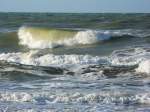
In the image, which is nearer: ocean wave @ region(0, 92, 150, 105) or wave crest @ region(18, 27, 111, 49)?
ocean wave @ region(0, 92, 150, 105)

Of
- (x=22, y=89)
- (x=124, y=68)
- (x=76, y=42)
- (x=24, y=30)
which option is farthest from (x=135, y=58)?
(x=24, y=30)

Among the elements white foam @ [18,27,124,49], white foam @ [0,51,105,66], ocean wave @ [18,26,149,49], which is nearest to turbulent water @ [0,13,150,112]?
white foam @ [0,51,105,66]

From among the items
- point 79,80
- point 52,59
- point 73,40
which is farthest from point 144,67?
point 73,40

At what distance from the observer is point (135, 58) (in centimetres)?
1622

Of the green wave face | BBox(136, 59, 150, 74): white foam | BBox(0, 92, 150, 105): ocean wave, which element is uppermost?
the green wave face

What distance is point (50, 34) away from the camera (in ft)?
88.2

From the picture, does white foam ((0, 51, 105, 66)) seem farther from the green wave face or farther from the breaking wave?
the green wave face

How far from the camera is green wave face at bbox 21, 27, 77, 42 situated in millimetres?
25844

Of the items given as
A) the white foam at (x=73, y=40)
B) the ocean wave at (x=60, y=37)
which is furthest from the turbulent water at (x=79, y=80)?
the ocean wave at (x=60, y=37)

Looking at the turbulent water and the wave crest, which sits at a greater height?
the wave crest

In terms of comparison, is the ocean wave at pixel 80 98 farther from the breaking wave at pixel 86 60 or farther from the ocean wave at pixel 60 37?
the ocean wave at pixel 60 37

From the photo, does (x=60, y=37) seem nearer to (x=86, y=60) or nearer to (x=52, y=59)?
(x=52, y=59)

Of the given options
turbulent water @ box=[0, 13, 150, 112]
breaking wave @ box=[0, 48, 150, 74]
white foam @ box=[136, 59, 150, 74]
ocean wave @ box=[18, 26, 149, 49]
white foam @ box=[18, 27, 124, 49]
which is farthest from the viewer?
ocean wave @ box=[18, 26, 149, 49]

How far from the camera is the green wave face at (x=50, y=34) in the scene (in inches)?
1017
